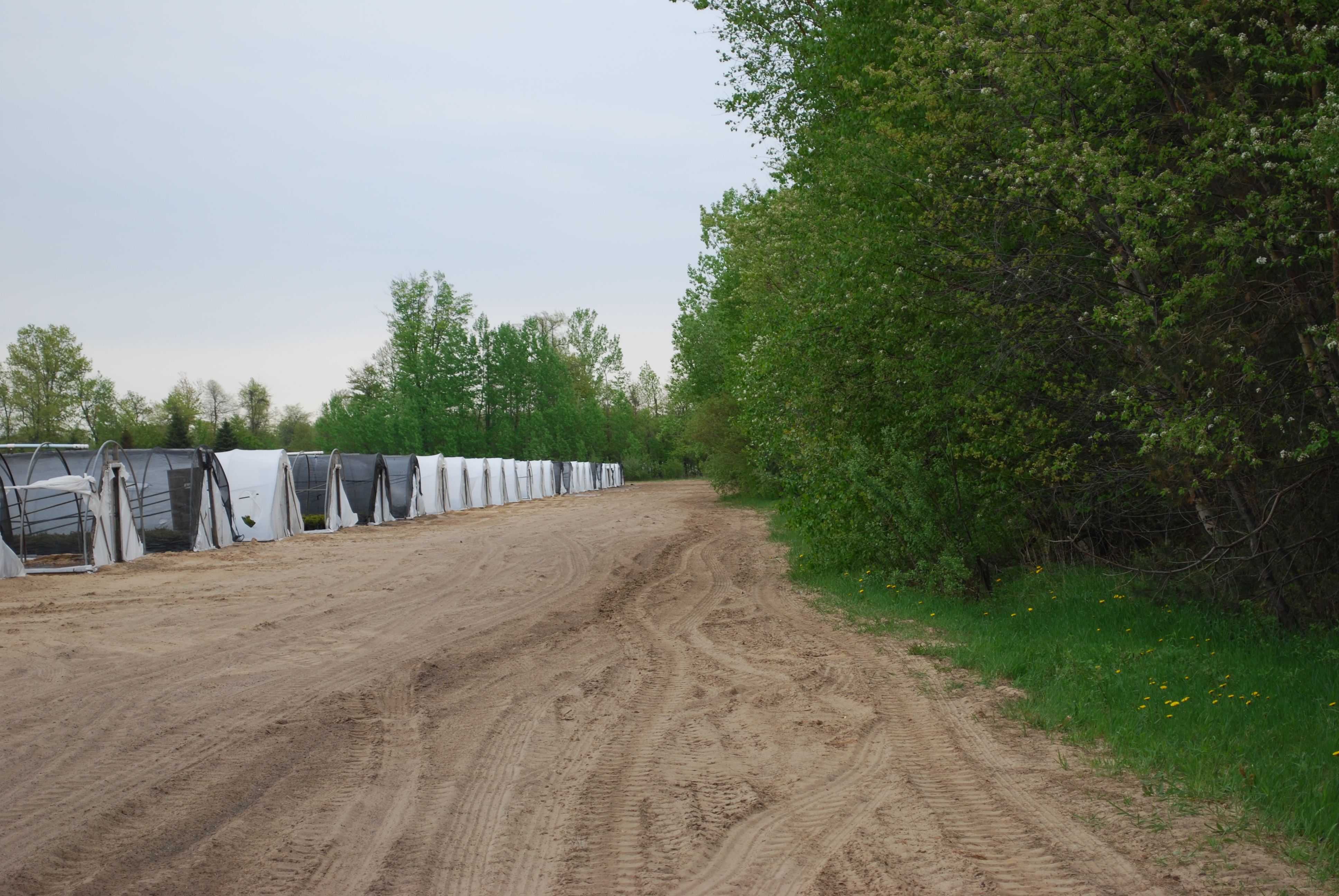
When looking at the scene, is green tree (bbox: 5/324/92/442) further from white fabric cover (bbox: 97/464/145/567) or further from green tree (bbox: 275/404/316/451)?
white fabric cover (bbox: 97/464/145/567)

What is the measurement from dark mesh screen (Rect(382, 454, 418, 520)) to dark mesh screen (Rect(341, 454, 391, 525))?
1.81 m

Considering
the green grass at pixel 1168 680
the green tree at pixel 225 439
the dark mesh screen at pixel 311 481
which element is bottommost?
the green grass at pixel 1168 680

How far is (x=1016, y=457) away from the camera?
8906mm

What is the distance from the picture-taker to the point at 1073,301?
784 cm

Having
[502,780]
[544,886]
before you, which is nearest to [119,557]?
[502,780]

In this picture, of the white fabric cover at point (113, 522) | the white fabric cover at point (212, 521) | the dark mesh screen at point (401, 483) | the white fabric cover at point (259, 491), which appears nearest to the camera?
the white fabric cover at point (113, 522)

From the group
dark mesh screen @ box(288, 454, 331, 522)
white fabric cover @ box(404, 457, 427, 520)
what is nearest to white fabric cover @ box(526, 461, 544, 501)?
white fabric cover @ box(404, 457, 427, 520)

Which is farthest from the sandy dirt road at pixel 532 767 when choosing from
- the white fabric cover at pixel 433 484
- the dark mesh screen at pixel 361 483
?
the white fabric cover at pixel 433 484

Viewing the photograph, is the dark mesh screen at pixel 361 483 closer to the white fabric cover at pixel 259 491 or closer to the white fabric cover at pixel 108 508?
the white fabric cover at pixel 259 491

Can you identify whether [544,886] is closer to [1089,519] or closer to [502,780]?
[502,780]

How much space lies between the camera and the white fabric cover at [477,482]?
37.8m

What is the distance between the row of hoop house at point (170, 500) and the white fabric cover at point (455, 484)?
13.5 ft

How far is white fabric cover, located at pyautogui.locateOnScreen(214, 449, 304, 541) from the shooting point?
2155 centimetres

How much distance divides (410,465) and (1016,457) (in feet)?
85.3
